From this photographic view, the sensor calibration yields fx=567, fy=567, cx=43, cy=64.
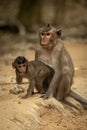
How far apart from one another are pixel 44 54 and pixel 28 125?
6.35 feet

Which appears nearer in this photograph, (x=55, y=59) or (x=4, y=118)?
(x=4, y=118)

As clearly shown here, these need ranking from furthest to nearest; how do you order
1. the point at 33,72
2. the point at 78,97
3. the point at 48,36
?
the point at 78,97 < the point at 48,36 < the point at 33,72

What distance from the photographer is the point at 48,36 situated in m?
11.1

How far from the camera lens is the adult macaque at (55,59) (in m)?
11.1

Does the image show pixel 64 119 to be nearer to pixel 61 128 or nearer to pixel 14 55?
pixel 61 128

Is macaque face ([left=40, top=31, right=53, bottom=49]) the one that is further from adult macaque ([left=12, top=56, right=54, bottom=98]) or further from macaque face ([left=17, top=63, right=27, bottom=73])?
macaque face ([left=17, top=63, right=27, bottom=73])

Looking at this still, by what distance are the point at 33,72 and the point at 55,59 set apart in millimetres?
540

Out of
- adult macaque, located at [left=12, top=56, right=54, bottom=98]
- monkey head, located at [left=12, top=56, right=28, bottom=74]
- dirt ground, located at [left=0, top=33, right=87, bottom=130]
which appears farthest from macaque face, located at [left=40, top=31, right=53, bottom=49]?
dirt ground, located at [left=0, top=33, right=87, bottom=130]

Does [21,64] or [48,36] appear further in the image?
[48,36]

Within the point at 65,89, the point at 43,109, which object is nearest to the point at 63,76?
the point at 65,89

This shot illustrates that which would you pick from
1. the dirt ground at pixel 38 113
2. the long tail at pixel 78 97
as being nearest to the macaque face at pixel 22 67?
the dirt ground at pixel 38 113

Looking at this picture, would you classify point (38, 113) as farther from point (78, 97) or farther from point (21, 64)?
point (78, 97)

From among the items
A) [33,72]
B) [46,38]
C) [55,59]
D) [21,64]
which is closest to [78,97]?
[55,59]

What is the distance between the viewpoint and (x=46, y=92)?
11062 millimetres
